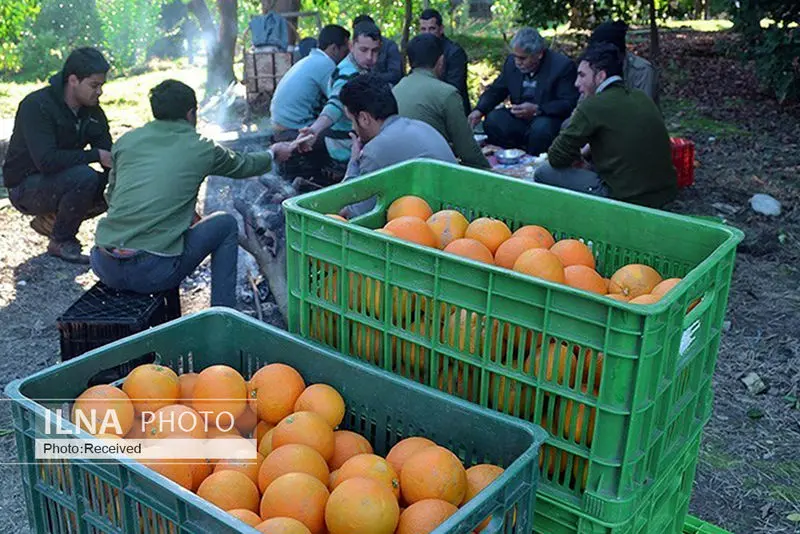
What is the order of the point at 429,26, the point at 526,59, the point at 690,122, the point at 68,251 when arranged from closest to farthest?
the point at 68,251, the point at 526,59, the point at 429,26, the point at 690,122

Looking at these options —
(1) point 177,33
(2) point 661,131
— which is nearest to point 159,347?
(2) point 661,131

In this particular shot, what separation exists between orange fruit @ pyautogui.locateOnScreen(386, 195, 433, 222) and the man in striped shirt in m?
3.14

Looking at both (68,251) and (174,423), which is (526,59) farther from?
(174,423)

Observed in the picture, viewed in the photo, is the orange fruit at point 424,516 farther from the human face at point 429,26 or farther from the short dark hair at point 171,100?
the human face at point 429,26

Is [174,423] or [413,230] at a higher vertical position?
[413,230]

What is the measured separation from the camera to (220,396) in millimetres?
2301

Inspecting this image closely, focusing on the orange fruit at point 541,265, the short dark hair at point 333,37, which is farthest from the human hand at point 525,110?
the orange fruit at point 541,265

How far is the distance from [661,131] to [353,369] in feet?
11.8

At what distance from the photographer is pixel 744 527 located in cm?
335

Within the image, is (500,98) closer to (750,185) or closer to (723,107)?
(750,185)

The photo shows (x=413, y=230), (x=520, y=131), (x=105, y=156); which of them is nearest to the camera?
(x=413, y=230)

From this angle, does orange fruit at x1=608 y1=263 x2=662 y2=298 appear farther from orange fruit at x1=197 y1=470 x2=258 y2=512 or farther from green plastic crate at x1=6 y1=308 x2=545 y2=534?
orange fruit at x1=197 y1=470 x2=258 y2=512

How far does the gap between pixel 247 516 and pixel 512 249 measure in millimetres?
1116

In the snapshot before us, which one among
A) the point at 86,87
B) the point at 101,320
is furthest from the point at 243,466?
the point at 86,87
